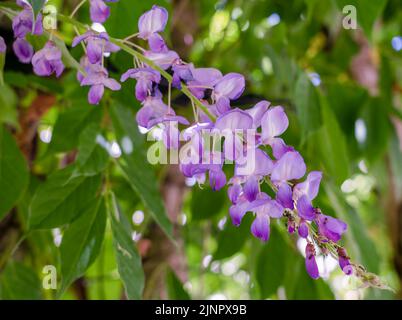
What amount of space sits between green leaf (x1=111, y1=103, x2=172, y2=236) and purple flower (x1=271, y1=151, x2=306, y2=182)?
0.31 meters

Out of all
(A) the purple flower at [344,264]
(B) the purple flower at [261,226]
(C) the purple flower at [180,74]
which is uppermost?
(C) the purple flower at [180,74]

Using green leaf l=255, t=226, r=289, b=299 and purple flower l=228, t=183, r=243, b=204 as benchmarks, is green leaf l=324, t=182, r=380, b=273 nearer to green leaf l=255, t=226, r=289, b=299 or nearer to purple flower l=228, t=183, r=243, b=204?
green leaf l=255, t=226, r=289, b=299

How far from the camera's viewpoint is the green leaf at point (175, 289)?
0.89 m

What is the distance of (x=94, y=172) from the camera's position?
26.9 inches

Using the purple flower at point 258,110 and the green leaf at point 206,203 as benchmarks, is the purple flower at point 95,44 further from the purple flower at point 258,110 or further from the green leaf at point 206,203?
the green leaf at point 206,203

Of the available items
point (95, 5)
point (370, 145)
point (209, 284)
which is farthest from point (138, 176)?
point (209, 284)

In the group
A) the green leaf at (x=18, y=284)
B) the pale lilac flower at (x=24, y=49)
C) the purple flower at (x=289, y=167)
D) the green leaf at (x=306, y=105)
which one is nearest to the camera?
the purple flower at (x=289, y=167)

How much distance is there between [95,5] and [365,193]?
1.72m

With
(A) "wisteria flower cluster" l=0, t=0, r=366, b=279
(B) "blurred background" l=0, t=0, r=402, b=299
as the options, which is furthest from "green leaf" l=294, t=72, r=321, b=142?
(A) "wisteria flower cluster" l=0, t=0, r=366, b=279

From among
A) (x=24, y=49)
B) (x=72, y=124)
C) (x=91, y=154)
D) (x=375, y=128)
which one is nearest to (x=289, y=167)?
(x=24, y=49)

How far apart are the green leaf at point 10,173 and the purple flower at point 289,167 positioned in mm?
393

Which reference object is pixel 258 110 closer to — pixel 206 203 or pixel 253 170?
pixel 253 170

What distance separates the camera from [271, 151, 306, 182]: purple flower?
1.24ft

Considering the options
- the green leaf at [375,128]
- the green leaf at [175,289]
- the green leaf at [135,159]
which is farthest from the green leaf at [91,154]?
the green leaf at [375,128]
